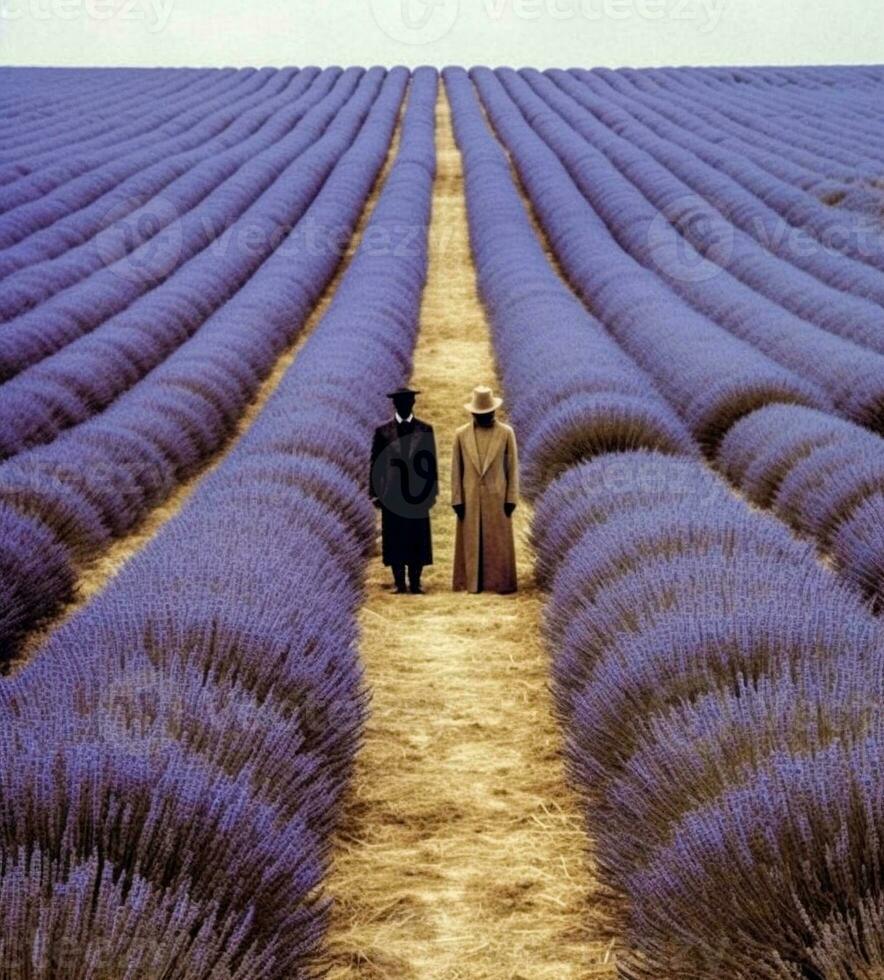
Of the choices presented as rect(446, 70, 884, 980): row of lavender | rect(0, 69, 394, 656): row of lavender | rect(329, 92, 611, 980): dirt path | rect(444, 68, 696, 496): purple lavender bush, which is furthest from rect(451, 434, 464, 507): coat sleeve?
rect(0, 69, 394, 656): row of lavender

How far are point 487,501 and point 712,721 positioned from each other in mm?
3670

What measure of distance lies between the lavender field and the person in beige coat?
0.63 ft

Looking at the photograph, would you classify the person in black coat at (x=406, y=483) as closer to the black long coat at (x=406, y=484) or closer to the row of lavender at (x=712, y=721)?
the black long coat at (x=406, y=484)

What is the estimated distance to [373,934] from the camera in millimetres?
3461

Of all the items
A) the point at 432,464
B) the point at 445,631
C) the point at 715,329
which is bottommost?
the point at 445,631

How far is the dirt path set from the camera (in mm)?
3398

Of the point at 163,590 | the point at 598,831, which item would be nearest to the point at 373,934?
the point at 598,831

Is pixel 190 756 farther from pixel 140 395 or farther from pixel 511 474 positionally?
pixel 140 395

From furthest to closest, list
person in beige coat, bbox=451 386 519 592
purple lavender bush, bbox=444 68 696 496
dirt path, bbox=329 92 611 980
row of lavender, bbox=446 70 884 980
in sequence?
purple lavender bush, bbox=444 68 696 496
person in beige coat, bbox=451 386 519 592
dirt path, bbox=329 92 611 980
row of lavender, bbox=446 70 884 980

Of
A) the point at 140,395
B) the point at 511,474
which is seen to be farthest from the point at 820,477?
the point at 140,395

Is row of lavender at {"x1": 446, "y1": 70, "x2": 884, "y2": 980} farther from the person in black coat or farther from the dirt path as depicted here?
Result: the person in black coat

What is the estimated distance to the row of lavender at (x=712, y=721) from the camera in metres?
2.72

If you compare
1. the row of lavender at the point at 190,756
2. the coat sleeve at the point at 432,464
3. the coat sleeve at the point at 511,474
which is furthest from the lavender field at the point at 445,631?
the coat sleeve at the point at 432,464

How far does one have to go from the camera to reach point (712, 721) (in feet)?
11.1
